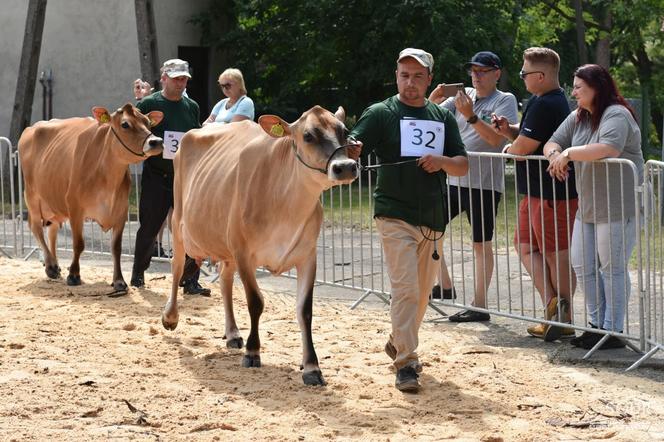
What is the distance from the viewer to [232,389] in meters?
7.55

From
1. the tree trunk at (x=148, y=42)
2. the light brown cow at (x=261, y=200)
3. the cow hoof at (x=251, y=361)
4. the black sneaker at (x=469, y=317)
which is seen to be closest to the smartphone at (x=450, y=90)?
the light brown cow at (x=261, y=200)

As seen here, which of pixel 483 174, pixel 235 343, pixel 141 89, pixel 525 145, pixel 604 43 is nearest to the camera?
pixel 235 343

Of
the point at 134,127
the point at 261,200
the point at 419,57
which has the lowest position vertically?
the point at 261,200

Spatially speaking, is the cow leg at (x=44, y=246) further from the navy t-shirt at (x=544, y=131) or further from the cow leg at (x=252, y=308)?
the navy t-shirt at (x=544, y=131)

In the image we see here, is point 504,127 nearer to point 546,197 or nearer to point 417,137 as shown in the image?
point 546,197

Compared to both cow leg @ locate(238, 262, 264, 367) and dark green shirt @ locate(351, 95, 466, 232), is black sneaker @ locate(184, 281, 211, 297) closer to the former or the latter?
cow leg @ locate(238, 262, 264, 367)

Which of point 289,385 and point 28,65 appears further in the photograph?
point 28,65

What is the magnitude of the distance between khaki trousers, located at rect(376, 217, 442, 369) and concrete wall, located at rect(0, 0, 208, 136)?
18.5m

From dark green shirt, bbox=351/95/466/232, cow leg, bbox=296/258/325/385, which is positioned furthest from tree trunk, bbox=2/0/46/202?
dark green shirt, bbox=351/95/466/232

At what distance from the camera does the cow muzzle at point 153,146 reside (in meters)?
10.9

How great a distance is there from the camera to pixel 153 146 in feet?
35.9

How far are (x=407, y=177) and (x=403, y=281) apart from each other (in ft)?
2.12

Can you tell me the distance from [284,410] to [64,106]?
1954 centimetres

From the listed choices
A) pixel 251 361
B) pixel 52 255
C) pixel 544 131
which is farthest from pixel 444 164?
pixel 52 255
